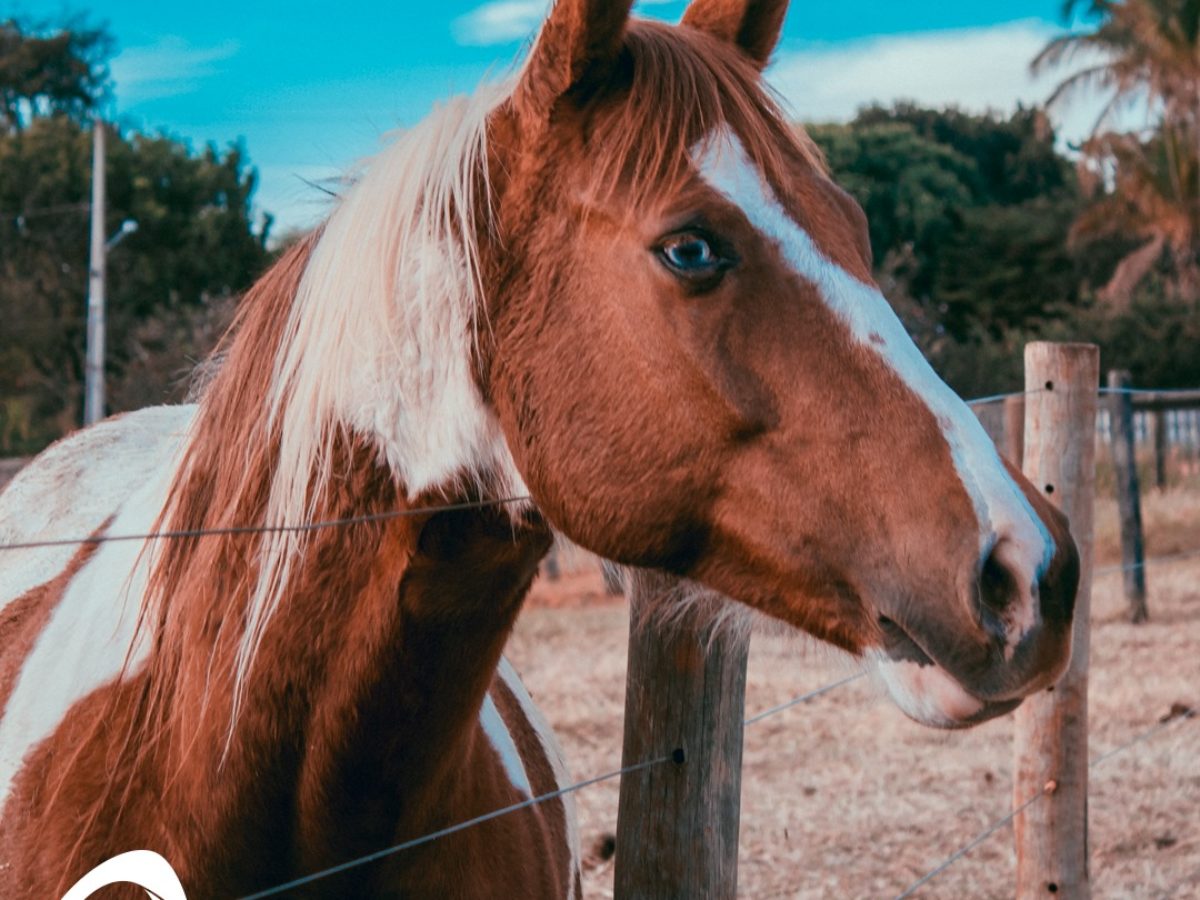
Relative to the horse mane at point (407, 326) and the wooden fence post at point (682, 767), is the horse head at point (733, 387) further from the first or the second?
the wooden fence post at point (682, 767)

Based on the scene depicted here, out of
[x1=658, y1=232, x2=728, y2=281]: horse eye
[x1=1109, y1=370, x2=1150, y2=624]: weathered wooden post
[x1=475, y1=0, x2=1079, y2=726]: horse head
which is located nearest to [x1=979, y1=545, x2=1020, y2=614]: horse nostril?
[x1=475, y1=0, x2=1079, y2=726]: horse head

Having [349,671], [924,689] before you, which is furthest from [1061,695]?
[349,671]

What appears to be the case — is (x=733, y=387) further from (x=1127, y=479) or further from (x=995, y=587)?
(x=1127, y=479)

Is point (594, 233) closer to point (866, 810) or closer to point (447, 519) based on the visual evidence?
point (447, 519)

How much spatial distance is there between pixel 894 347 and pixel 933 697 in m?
0.46

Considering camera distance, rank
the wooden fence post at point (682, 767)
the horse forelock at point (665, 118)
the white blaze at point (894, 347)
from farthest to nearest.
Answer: the wooden fence post at point (682, 767) < the horse forelock at point (665, 118) < the white blaze at point (894, 347)

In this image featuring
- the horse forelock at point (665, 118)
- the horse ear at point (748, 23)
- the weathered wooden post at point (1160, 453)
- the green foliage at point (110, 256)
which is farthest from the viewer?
the green foliage at point (110, 256)

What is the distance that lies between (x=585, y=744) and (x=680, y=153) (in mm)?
4905

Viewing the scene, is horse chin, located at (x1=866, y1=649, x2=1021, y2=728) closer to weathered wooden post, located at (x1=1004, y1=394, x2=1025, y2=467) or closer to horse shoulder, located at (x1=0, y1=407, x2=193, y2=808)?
horse shoulder, located at (x1=0, y1=407, x2=193, y2=808)

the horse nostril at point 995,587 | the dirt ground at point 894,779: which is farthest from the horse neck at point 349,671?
the horse nostril at point 995,587

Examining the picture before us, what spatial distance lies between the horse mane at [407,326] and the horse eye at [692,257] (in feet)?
0.36

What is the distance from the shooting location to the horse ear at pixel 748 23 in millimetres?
2008

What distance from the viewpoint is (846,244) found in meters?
1.73

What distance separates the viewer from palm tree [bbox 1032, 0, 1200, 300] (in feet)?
91.5
